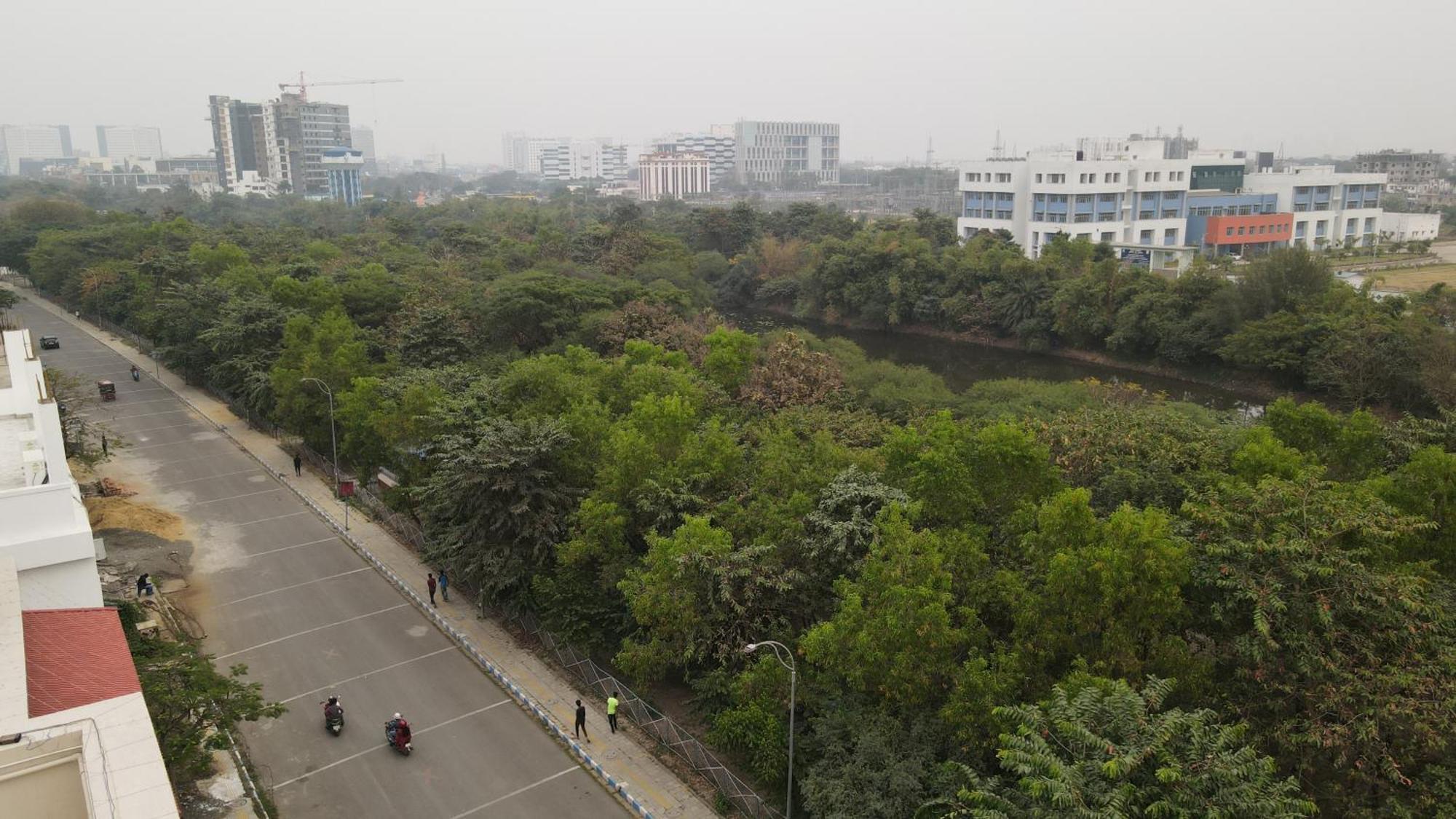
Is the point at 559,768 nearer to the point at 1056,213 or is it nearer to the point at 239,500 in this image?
the point at 239,500

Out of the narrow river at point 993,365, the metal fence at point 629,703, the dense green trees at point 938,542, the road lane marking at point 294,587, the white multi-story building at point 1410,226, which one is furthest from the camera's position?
the white multi-story building at point 1410,226

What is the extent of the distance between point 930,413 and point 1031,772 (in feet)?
65.2

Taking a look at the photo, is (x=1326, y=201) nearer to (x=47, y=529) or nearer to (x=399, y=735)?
(x=399, y=735)

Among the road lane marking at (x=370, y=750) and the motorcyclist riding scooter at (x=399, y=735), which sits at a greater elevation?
the motorcyclist riding scooter at (x=399, y=735)

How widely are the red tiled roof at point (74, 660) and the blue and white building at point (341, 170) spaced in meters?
166

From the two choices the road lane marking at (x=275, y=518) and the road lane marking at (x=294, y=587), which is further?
the road lane marking at (x=275, y=518)

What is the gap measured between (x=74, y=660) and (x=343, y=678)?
7.99 meters

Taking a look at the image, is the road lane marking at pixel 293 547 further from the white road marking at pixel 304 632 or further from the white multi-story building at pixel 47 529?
the white multi-story building at pixel 47 529

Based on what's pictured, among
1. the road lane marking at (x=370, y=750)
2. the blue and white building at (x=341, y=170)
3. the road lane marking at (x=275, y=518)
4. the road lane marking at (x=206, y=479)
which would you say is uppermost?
the blue and white building at (x=341, y=170)

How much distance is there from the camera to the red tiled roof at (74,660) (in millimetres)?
11359

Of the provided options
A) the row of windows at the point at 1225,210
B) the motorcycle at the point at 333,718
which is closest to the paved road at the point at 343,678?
the motorcycle at the point at 333,718

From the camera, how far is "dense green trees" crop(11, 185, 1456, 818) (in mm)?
12422

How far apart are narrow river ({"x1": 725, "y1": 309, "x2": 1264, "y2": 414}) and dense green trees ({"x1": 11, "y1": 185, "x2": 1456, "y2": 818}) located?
8018 millimetres

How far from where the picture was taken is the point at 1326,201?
83875 millimetres
